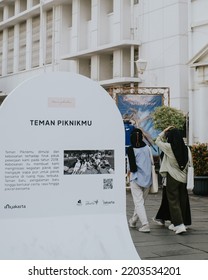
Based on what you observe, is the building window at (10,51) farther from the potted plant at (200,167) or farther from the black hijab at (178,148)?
the black hijab at (178,148)

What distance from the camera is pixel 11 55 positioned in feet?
114

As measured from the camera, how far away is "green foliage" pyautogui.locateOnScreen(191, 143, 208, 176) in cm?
1678

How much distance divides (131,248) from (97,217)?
507mm

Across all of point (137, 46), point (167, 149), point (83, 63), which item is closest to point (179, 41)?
point (137, 46)

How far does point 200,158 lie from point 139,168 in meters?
7.36

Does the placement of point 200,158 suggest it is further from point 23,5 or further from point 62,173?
point 23,5

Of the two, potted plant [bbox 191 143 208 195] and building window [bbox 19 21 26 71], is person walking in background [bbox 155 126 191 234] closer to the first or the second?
potted plant [bbox 191 143 208 195]

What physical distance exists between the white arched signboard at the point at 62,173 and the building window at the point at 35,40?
83.7ft

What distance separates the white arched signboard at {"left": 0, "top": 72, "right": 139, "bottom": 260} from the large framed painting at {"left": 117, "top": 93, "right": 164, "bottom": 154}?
459 inches

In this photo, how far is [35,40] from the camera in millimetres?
31609

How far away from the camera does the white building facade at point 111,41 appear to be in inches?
816

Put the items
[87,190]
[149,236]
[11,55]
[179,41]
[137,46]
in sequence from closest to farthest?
[87,190] < [149,236] < [179,41] < [137,46] < [11,55]
